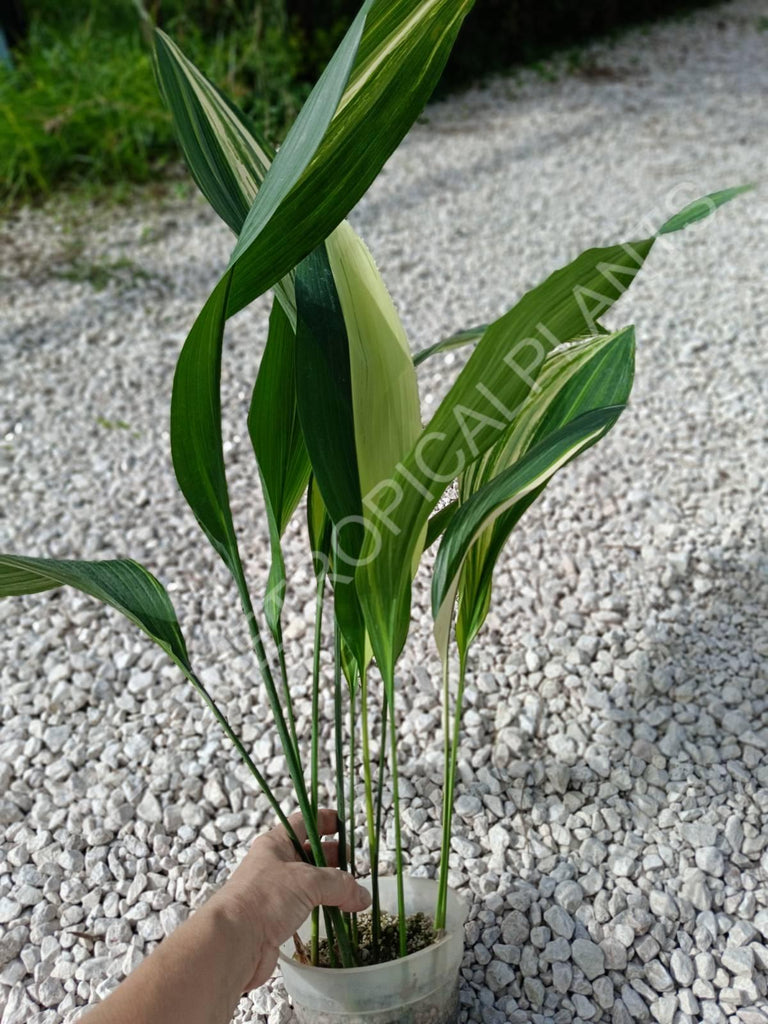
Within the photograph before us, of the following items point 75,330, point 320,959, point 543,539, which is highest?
point 75,330

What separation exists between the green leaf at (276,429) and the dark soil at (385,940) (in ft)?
1.11

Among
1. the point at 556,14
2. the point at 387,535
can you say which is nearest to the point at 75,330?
the point at 387,535

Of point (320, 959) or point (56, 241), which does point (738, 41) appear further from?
point (320, 959)

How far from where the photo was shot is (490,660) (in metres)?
1.40

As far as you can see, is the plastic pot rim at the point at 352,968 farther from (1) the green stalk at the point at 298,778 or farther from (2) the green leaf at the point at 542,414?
(2) the green leaf at the point at 542,414

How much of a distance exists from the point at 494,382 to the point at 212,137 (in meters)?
0.29

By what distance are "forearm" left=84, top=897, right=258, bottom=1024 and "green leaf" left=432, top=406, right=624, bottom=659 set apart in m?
0.28

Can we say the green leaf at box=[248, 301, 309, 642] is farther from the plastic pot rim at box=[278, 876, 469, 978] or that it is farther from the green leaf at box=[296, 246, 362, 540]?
the plastic pot rim at box=[278, 876, 469, 978]

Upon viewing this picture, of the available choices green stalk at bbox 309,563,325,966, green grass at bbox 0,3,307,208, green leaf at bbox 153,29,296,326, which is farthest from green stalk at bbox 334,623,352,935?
green grass at bbox 0,3,307,208

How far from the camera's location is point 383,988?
0.80 m

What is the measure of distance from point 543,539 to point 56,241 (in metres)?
1.91

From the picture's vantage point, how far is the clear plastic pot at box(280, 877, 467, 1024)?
2.61 feet

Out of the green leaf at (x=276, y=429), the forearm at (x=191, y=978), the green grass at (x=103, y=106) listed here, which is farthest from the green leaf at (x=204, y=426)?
the green grass at (x=103, y=106)

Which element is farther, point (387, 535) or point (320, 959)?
Result: point (320, 959)
